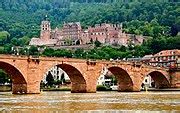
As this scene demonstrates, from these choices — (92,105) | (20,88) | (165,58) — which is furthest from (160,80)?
(92,105)

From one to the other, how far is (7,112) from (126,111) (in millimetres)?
8663

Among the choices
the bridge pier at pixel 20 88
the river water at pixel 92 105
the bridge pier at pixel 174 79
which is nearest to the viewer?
the river water at pixel 92 105

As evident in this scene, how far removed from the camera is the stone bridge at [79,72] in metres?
83.7

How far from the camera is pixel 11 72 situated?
84125 mm

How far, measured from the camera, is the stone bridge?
275 ft

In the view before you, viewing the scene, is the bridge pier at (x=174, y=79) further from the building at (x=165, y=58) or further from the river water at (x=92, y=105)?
the river water at (x=92, y=105)

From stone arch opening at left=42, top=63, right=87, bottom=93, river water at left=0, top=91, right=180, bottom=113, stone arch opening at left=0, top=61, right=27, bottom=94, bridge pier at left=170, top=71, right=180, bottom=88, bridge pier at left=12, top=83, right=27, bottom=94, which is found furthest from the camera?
bridge pier at left=170, top=71, right=180, bottom=88

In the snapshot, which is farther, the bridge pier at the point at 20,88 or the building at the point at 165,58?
the building at the point at 165,58

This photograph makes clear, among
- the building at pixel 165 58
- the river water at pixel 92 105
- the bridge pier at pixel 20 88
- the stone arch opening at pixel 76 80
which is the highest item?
the building at pixel 165 58

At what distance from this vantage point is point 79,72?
9406 cm

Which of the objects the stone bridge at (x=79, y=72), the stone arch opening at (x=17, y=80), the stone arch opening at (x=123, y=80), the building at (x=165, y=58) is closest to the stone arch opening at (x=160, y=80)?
the stone bridge at (x=79, y=72)

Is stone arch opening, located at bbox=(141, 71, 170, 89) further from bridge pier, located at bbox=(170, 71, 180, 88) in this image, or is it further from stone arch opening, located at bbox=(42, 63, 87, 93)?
stone arch opening, located at bbox=(42, 63, 87, 93)

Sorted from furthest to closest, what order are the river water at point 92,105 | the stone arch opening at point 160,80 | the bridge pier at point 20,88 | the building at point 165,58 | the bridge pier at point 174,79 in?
the building at point 165,58 < the bridge pier at point 174,79 < the stone arch opening at point 160,80 < the bridge pier at point 20,88 < the river water at point 92,105

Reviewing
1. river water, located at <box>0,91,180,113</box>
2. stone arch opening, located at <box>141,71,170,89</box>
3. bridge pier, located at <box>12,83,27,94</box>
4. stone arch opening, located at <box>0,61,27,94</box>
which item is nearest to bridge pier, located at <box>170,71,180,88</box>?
stone arch opening, located at <box>141,71,170,89</box>
